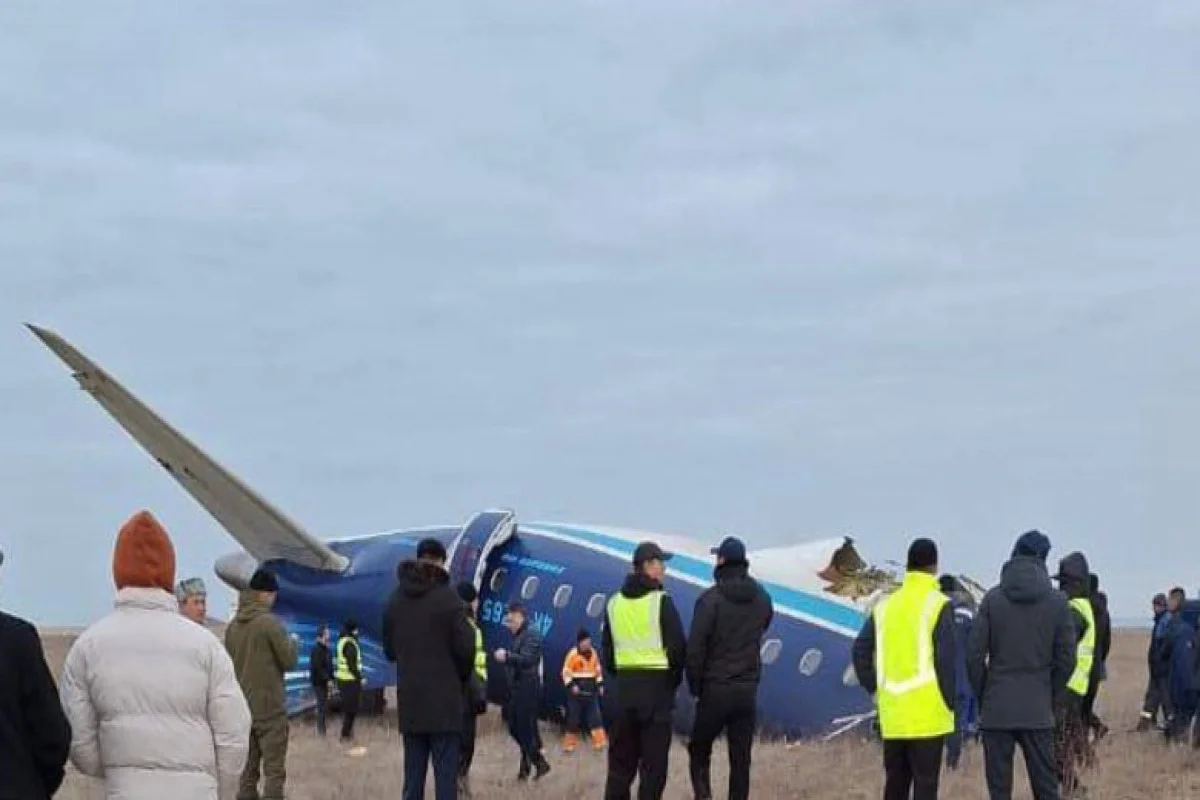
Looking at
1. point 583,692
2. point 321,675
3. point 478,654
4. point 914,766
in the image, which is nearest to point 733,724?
point 914,766

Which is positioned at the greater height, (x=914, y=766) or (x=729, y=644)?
(x=729, y=644)

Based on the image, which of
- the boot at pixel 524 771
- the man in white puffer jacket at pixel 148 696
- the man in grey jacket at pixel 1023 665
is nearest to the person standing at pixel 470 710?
the boot at pixel 524 771

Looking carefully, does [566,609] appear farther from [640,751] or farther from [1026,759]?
[1026,759]

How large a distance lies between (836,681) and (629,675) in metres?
7.16

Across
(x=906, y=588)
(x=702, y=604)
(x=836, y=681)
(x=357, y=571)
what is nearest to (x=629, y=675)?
(x=702, y=604)

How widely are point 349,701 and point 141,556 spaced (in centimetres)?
1481

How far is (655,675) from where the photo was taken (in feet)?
37.5

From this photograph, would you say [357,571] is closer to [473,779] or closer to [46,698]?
[473,779]

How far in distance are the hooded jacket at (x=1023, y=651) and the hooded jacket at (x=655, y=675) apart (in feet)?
6.65

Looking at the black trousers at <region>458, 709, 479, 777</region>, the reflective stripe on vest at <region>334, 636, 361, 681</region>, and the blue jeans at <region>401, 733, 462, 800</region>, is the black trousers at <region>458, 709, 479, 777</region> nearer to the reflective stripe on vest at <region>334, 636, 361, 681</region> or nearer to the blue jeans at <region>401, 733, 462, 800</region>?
the blue jeans at <region>401, 733, 462, 800</region>

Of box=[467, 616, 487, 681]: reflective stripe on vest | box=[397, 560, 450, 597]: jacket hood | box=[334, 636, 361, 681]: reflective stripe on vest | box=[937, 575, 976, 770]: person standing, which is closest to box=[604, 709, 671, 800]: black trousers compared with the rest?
box=[467, 616, 487, 681]: reflective stripe on vest

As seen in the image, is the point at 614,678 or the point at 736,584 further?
the point at 614,678

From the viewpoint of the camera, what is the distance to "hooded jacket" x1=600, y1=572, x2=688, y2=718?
11438mm

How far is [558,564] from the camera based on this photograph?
2180 cm
